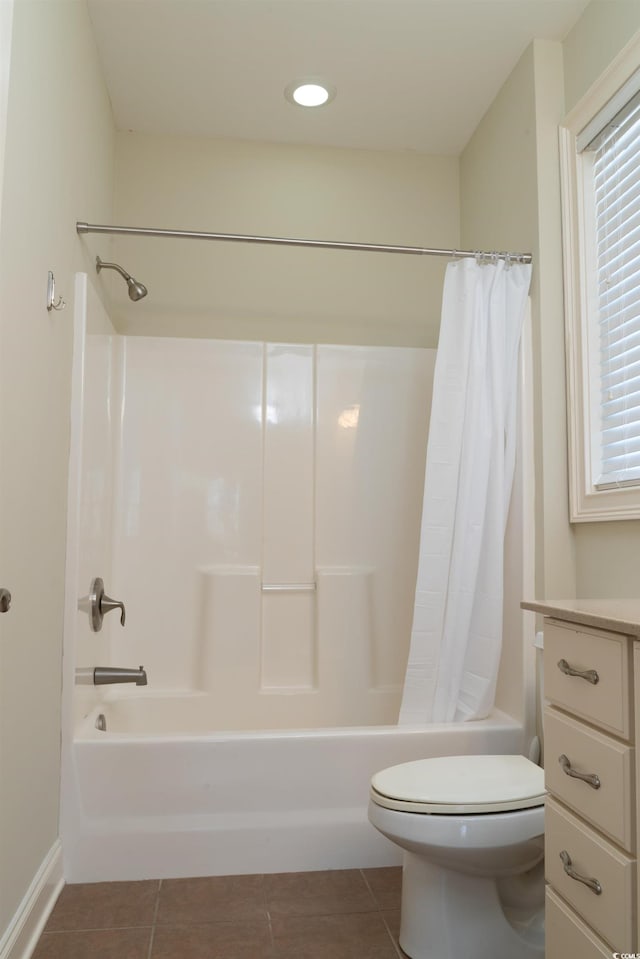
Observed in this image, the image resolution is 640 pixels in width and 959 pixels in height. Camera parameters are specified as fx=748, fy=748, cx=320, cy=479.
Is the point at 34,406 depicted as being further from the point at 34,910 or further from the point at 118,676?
the point at 34,910

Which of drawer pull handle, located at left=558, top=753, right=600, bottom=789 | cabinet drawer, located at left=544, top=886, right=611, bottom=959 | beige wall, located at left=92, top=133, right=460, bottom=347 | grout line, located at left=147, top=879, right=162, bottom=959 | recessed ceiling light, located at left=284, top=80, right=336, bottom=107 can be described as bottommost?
grout line, located at left=147, top=879, right=162, bottom=959

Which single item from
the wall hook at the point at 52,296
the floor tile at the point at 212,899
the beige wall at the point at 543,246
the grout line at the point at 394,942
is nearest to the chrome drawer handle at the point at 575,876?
the grout line at the point at 394,942

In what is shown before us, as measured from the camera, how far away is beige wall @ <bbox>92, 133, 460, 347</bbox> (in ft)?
10.2

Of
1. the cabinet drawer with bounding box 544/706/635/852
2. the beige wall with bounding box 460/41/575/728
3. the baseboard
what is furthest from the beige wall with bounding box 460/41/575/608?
the baseboard

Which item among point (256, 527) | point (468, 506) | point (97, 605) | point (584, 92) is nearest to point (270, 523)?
point (256, 527)

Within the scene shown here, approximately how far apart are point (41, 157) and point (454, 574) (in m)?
1.61

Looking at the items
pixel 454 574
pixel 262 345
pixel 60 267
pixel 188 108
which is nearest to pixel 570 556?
pixel 454 574

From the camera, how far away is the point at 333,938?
181 cm

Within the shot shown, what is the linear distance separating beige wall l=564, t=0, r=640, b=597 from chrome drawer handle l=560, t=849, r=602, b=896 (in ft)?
2.80

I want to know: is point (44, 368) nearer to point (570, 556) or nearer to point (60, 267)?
point (60, 267)

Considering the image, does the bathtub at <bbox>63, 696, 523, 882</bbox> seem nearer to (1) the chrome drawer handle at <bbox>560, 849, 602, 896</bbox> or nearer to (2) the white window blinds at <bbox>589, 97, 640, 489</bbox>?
(1) the chrome drawer handle at <bbox>560, 849, 602, 896</bbox>

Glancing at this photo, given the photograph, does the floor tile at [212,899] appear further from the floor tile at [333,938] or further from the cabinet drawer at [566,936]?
the cabinet drawer at [566,936]

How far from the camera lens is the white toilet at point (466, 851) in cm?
161

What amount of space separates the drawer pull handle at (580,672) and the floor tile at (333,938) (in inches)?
35.5
